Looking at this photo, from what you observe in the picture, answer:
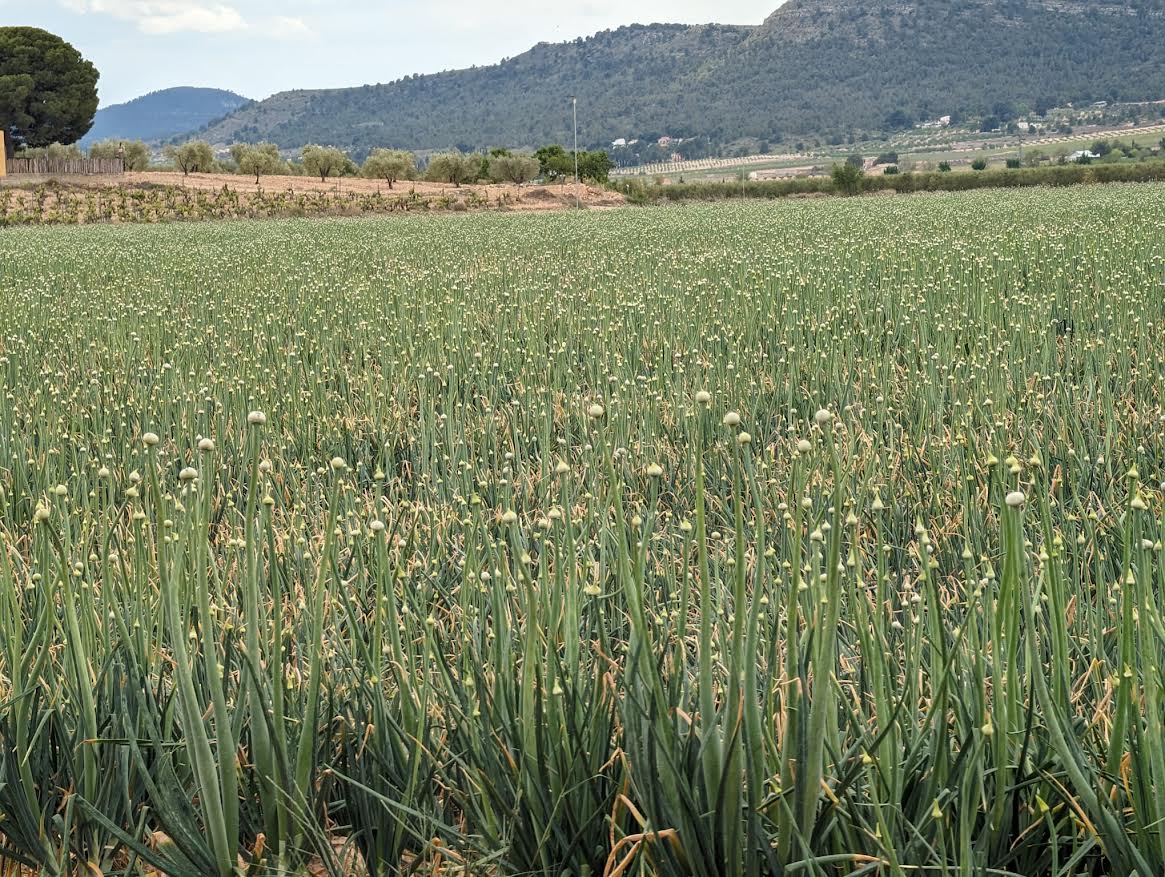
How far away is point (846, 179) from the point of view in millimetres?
51062

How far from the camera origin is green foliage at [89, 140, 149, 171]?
5541cm

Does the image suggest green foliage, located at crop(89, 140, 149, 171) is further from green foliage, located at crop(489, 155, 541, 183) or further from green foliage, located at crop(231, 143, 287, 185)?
green foliage, located at crop(489, 155, 541, 183)

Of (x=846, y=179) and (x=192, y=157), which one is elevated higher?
(x=192, y=157)

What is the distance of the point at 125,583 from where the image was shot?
108 inches

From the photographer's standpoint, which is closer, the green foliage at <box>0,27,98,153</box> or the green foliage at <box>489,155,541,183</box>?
the green foliage at <box>0,27,98,153</box>

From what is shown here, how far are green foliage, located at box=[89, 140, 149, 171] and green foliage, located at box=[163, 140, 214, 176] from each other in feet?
3.69

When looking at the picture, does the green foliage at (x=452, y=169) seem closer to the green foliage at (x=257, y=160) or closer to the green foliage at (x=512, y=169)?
the green foliage at (x=512, y=169)

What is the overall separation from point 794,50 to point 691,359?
208779 millimetres

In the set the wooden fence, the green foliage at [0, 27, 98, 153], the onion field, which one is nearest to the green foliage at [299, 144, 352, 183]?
the wooden fence

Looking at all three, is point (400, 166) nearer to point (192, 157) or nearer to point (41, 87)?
point (192, 157)

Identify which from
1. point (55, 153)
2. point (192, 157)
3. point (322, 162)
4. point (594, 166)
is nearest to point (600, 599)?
point (55, 153)

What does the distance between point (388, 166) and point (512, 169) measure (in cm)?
692

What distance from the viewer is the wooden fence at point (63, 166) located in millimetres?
49500

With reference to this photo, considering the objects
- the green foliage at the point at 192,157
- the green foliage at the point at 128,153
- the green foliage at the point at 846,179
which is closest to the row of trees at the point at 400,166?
the green foliage at the point at 192,157
